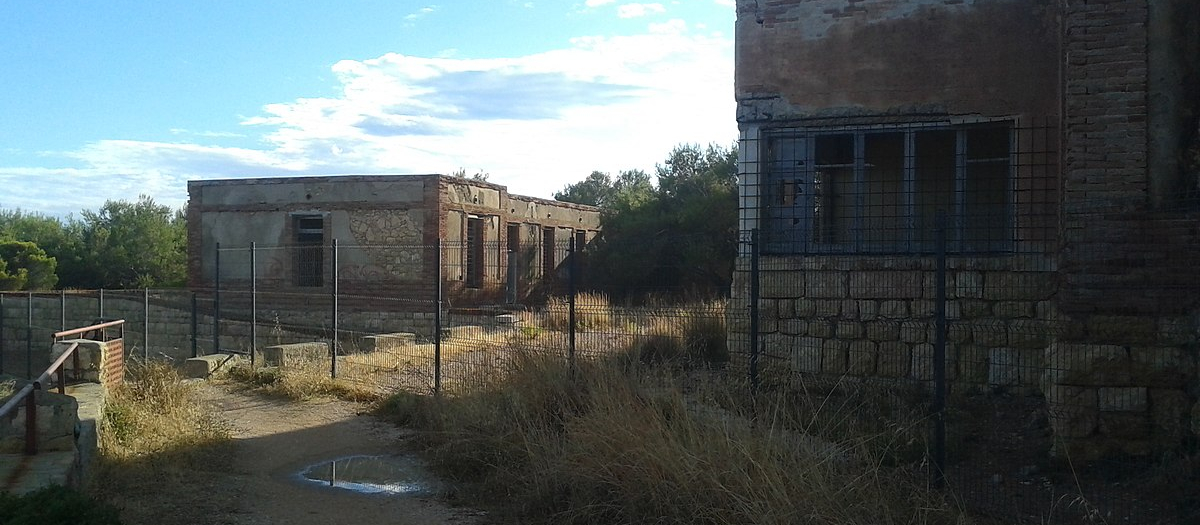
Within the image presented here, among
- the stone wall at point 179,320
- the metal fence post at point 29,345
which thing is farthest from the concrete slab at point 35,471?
the stone wall at point 179,320

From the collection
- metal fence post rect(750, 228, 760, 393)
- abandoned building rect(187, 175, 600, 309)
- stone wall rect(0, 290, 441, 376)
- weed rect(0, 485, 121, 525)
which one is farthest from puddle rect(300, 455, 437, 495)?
abandoned building rect(187, 175, 600, 309)

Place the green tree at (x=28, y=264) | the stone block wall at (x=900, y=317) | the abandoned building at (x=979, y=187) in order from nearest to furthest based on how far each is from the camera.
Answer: the abandoned building at (x=979, y=187) → the stone block wall at (x=900, y=317) → the green tree at (x=28, y=264)

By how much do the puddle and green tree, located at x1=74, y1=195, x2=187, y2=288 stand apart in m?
28.6

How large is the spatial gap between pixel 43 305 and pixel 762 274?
1904 centimetres

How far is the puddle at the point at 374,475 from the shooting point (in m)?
7.57

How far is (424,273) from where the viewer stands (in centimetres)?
2238

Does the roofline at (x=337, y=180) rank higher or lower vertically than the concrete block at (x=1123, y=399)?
higher

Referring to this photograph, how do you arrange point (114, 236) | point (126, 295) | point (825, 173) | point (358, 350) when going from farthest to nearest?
point (114, 236)
point (126, 295)
point (358, 350)
point (825, 173)

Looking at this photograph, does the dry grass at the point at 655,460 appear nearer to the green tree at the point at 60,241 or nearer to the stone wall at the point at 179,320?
the stone wall at the point at 179,320

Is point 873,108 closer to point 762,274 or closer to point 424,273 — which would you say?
point 762,274

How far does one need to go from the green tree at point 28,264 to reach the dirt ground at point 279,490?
25.8m

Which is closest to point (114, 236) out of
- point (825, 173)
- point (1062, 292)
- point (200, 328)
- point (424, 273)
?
point (200, 328)

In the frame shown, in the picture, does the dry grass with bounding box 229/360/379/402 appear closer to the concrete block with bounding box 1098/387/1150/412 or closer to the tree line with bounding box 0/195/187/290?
the concrete block with bounding box 1098/387/1150/412

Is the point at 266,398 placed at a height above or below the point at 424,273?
below
